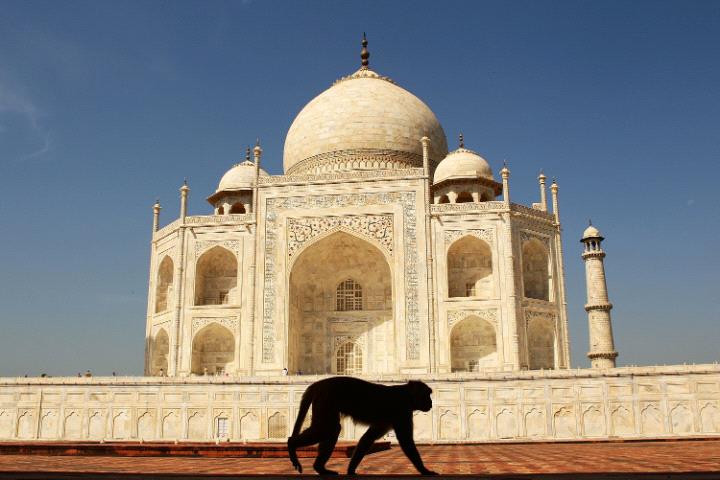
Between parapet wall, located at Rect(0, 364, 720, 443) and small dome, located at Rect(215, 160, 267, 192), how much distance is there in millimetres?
11893

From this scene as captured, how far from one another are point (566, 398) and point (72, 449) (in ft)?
33.5

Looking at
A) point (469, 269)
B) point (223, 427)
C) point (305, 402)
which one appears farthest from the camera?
point (469, 269)

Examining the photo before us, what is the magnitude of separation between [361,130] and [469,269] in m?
7.20

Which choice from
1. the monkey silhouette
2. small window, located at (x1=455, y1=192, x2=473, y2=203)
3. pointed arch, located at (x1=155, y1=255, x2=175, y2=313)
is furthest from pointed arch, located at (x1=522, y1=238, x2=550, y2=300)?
the monkey silhouette

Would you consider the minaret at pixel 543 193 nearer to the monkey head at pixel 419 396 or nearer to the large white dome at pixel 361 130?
the large white dome at pixel 361 130

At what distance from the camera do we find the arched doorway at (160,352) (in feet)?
79.9

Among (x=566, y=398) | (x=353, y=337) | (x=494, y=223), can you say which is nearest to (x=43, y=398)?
(x=353, y=337)

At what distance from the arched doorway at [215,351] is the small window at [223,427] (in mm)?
7183

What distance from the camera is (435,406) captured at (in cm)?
1580

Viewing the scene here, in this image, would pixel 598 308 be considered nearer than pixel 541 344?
No

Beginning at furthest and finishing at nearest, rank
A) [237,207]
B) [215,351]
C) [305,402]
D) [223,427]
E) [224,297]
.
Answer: [237,207] < [224,297] < [215,351] < [223,427] < [305,402]

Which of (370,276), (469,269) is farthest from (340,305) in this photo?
(469,269)

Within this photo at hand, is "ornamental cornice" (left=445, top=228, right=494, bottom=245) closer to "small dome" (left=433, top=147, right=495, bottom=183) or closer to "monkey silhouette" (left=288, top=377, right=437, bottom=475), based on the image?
"small dome" (left=433, top=147, right=495, bottom=183)

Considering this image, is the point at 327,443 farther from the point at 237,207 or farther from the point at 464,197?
the point at 237,207
